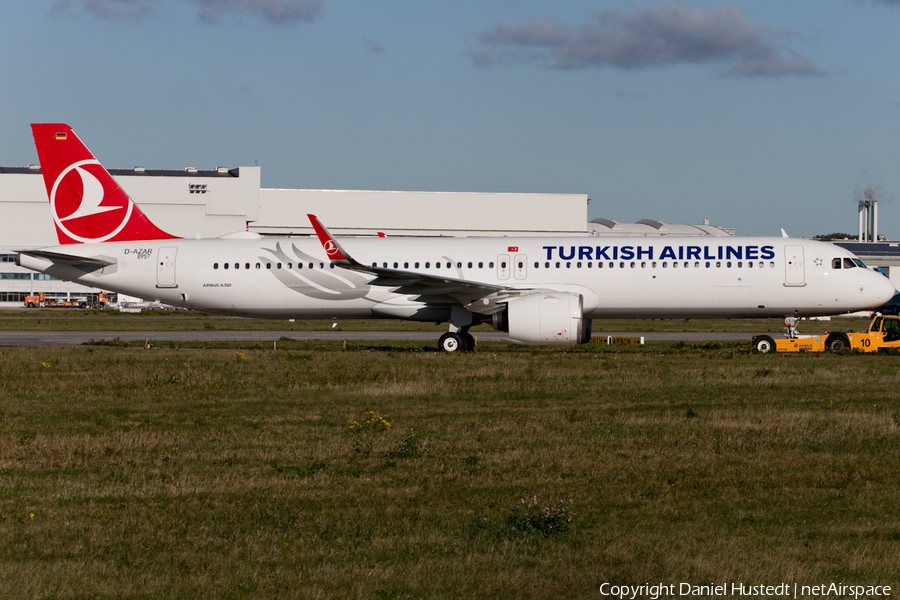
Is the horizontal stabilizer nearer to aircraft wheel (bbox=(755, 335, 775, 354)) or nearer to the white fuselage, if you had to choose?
the white fuselage

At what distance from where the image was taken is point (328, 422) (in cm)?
1586

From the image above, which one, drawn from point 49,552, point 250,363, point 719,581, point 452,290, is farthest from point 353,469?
point 452,290

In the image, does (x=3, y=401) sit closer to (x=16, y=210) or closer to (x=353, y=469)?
(x=353, y=469)

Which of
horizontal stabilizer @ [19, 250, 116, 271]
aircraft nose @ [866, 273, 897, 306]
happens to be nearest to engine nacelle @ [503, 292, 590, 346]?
aircraft nose @ [866, 273, 897, 306]

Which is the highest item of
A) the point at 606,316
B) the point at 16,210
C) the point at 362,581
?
the point at 16,210

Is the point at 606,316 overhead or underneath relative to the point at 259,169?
underneath

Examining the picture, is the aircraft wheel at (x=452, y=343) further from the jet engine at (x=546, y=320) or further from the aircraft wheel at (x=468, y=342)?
the jet engine at (x=546, y=320)

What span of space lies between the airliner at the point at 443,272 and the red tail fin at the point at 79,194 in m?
0.04

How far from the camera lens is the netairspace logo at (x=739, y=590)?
723cm

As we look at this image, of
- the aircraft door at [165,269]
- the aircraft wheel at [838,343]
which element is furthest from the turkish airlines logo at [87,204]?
the aircraft wheel at [838,343]

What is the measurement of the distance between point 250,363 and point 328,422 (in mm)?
10738

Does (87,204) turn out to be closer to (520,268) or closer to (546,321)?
(520,268)

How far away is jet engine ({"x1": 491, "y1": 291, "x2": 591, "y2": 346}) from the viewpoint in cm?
2894

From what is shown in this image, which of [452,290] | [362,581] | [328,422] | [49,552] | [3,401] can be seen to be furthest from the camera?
[452,290]
